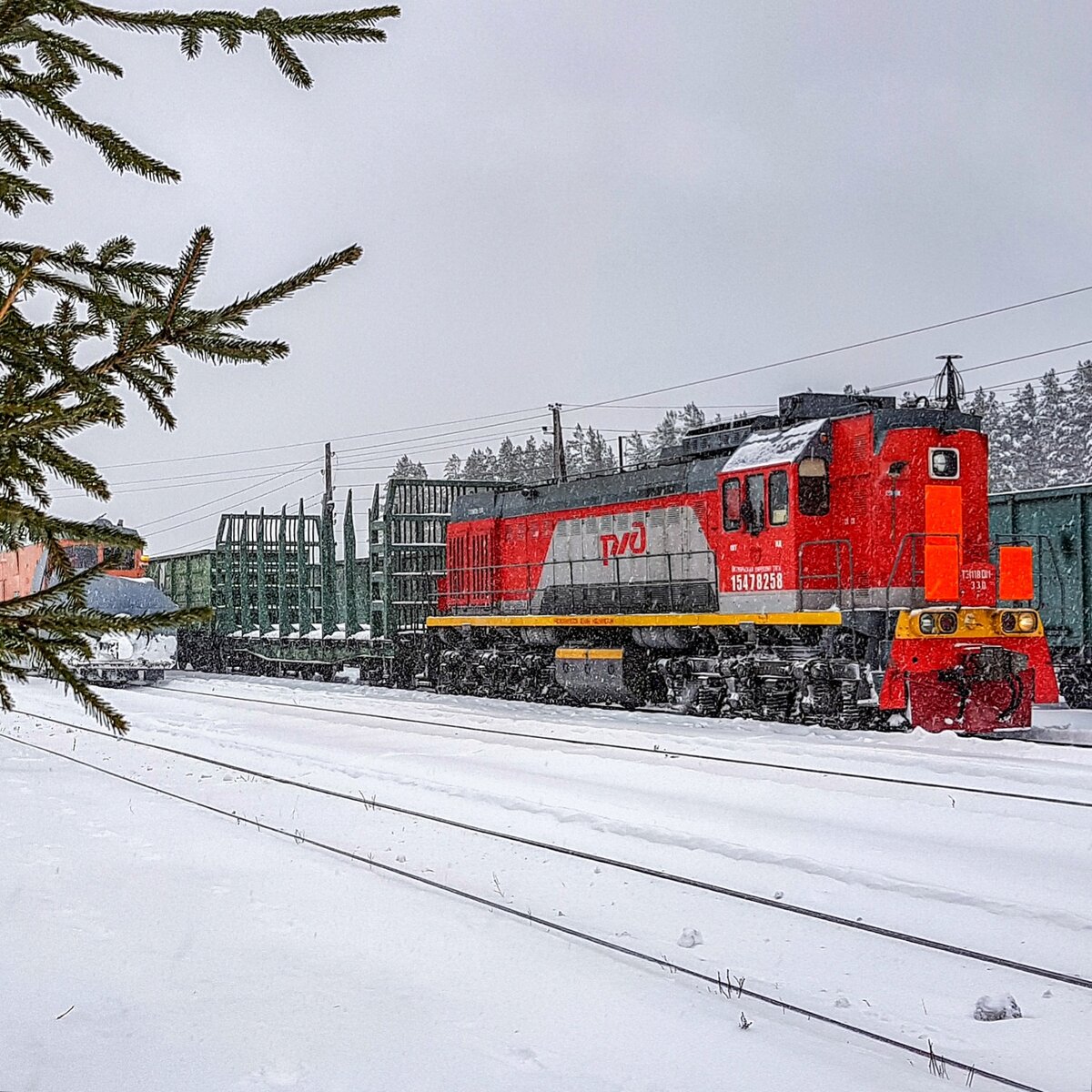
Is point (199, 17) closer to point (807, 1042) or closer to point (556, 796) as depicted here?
point (807, 1042)

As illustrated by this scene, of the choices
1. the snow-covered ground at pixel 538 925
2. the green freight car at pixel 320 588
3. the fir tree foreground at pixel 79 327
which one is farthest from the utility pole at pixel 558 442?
the fir tree foreground at pixel 79 327

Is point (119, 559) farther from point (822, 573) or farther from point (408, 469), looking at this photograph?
point (408, 469)

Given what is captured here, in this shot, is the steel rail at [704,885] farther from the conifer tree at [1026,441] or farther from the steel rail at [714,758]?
the conifer tree at [1026,441]

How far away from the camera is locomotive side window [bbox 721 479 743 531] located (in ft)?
44.9

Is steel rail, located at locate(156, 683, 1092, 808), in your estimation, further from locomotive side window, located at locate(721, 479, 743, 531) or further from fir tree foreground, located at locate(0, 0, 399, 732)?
fir tree foreground, located at locate(0, 0, 399, 732)

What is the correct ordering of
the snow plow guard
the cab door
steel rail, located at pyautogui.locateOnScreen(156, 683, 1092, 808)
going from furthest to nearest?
1. the cab door
2. the snow plow guard
3. steel rail, located at pyautogui.locateOnScreen(156, 683, 1092, 808)

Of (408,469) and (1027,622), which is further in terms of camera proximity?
(408,469)

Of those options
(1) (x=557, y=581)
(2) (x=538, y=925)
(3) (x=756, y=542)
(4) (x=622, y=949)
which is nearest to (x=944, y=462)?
(3) (x=756, y=542)

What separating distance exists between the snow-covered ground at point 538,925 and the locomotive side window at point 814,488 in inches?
136

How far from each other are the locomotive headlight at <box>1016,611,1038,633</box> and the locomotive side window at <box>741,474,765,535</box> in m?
2.98

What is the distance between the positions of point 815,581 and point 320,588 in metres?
14.7

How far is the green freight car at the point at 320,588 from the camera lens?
20609 mm

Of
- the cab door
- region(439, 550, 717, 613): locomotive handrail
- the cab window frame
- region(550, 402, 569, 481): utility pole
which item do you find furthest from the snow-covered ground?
region(550, 402, 569, 481): utility pole

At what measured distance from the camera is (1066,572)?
54.7ft
